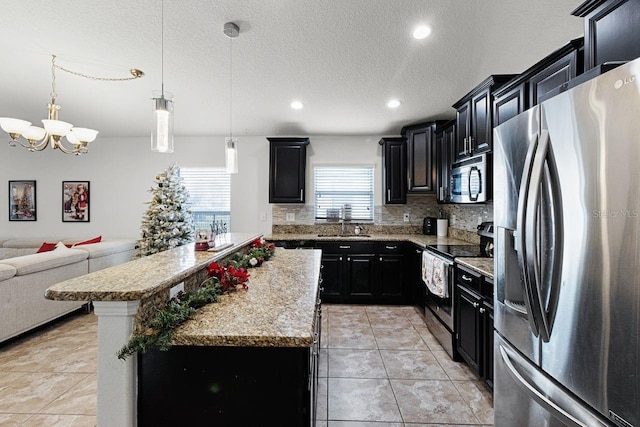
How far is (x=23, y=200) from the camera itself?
523 centimetres

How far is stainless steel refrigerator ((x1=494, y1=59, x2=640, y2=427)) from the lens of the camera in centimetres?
90

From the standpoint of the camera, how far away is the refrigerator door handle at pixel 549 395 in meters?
1.04

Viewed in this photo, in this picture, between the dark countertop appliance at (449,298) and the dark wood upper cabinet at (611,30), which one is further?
the dark countertop appliance at (449,298)

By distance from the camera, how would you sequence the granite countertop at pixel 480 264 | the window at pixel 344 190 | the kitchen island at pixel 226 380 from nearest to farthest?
1. the kitchen island at pixel 226 380
2. the granite countertop at pixel 480 264
3. the window at pixel 344 190

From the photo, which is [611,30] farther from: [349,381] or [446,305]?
[349,381]

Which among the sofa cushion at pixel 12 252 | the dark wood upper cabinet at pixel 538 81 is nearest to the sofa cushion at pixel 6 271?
the sofa cushion at pixel 12 252

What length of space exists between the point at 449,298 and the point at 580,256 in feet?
6.57

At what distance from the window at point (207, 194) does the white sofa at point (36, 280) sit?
140 centimetres

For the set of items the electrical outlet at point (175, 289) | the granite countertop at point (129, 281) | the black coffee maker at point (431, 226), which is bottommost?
the electrical outlet at point (175, 289)

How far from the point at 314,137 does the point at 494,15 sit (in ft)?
10.3

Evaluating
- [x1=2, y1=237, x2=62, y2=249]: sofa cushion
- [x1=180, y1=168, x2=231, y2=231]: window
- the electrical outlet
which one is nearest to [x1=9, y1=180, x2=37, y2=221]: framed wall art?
[x1=2, y1=237, x2=62, y2=249]: sofa cushion

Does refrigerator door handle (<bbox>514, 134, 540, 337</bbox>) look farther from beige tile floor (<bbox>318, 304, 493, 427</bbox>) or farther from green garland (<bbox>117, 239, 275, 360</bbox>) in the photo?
green garland (<bbox>117, 239, 275, 360</bbox>)

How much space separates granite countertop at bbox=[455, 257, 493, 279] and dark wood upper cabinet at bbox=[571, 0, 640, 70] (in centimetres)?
138

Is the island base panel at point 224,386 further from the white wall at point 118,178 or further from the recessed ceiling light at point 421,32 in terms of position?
the white wall at point 118,178
